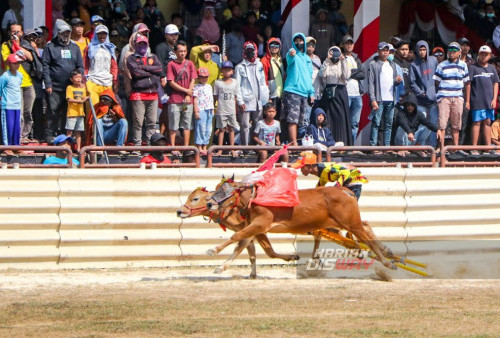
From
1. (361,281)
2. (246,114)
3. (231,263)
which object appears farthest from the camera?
(246,114)

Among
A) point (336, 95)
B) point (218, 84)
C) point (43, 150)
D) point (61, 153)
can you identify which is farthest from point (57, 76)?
point (336, 95)

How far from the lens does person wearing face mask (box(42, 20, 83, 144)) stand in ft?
55.1

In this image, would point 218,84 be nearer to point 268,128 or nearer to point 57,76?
point 268,128

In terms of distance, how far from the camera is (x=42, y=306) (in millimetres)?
11281

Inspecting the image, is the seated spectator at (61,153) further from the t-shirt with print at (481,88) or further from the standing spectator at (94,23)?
the t-shirt with print at (481,88)

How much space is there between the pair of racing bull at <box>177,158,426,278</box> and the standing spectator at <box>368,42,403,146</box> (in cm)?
483

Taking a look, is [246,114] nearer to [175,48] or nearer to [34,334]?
[175,48]

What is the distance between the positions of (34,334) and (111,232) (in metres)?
4.14

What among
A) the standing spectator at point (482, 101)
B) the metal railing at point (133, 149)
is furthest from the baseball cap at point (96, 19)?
the standing spectator at point (482, 101)

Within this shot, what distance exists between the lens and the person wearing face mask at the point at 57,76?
16.8 metres

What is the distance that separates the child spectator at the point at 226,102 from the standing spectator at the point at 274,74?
2.74 feet

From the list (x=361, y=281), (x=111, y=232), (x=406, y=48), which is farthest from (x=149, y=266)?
(x=406, y=48)

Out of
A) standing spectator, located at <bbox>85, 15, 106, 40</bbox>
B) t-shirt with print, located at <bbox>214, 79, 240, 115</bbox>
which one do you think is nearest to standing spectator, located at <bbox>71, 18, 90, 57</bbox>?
standing spectator, located at <bbox>85, 15, 106, 40</bbox>

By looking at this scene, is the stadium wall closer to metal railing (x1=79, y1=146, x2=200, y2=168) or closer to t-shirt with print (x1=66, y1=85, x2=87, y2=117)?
metal railing (x1=79, y1=146, x2=200, y2=168)
